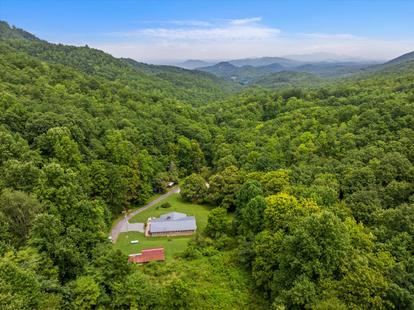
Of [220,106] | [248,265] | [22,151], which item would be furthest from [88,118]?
[220,106]

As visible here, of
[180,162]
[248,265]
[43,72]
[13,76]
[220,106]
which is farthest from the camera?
[220,106]

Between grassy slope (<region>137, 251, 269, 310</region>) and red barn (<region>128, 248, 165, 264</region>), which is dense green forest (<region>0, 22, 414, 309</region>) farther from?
red barn (<region>128, 248, 165, 264</region>)

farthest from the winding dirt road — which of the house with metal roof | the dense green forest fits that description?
the house with metal roof

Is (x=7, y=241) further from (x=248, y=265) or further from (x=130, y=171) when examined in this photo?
(x=130, y=171)

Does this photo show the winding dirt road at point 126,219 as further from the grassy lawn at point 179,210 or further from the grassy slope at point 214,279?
the grassy slope at point 214,279

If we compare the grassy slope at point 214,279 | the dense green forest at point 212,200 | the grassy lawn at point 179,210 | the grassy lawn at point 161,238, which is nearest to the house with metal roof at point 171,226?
the grassy lawn at point 161,238

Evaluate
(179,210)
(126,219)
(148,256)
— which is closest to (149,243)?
(148,256)
